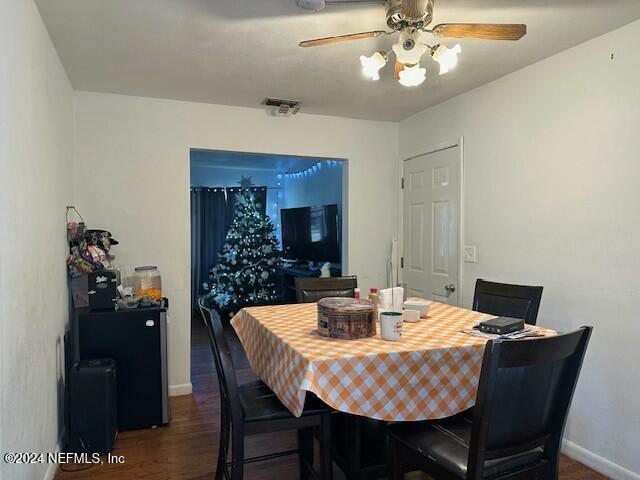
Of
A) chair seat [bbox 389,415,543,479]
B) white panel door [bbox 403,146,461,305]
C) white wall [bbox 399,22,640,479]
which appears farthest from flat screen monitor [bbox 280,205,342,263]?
chair seat [bbox 389,415,543,479]

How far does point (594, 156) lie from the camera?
254cm

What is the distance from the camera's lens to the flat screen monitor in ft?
17.8

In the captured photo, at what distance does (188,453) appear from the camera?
2.63 m

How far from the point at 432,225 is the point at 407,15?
227 cm

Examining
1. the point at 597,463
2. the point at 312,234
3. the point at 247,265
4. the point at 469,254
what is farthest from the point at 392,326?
the point at 247,265

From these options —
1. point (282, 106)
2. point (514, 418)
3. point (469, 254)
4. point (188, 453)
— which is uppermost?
point (282, 106)

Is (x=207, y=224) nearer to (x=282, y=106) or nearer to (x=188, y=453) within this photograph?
(x=282, y=106)

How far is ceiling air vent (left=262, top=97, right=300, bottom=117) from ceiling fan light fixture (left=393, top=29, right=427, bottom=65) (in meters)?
1.75

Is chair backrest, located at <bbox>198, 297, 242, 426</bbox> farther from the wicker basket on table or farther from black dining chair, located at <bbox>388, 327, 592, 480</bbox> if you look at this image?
black dining chair, located at <bbox>388, 327, 592, 480</bbox>

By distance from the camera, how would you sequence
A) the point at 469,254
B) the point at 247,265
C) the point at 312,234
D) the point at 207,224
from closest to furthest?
the point at 469,254 → the point at 312,234 → the point at 247,265 → the point at 207,224

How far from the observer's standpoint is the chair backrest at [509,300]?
242cm

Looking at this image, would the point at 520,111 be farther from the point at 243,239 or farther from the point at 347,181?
the point at 243,239

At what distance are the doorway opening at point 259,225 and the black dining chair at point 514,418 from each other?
12.5 feet

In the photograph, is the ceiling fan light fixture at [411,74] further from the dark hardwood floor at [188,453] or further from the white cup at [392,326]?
the dark hardwood floor at [188,453]
